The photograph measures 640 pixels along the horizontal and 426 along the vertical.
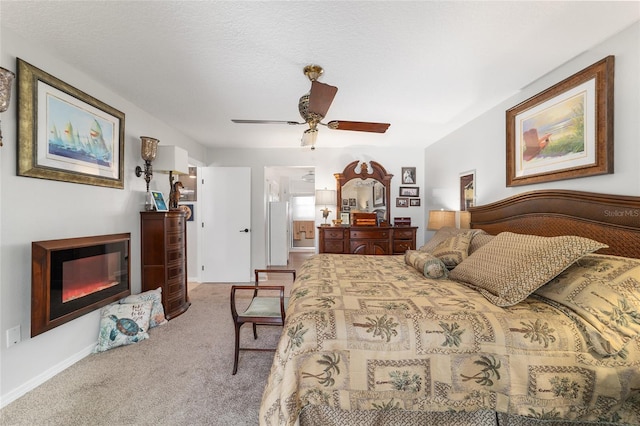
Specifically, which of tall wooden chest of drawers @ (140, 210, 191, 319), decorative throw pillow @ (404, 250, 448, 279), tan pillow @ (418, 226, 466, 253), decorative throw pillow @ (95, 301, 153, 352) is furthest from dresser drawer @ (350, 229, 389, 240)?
decorative throw pillow @ (95, 301, 153, 352)

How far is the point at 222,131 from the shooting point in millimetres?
3758

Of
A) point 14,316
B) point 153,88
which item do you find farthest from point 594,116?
point 14,316

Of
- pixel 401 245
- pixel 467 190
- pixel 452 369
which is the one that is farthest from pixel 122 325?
pixel 467 190

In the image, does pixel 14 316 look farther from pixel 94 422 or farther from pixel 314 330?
pixel 314 330

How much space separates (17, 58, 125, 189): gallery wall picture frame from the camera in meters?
1.80

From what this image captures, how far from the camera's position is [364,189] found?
15.1ft

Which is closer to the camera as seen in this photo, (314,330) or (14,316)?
(314,330)

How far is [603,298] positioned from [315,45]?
2.14 meters

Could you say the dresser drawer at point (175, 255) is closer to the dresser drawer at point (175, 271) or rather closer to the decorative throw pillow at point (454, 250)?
the dresser drawer at point (175, 271)

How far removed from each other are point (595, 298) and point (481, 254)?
61 cm

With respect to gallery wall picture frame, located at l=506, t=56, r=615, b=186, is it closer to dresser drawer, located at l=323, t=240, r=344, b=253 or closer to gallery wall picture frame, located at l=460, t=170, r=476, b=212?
gallery wall picture frame, located at l=460, t=170, r=476, b=212

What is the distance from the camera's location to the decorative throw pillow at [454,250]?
6.96ft

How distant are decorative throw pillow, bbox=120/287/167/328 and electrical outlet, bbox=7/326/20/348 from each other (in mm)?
880

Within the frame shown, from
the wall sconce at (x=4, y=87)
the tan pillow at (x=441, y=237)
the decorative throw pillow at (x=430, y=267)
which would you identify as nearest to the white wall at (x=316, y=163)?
the tan pillow at (x=441, y=237)
